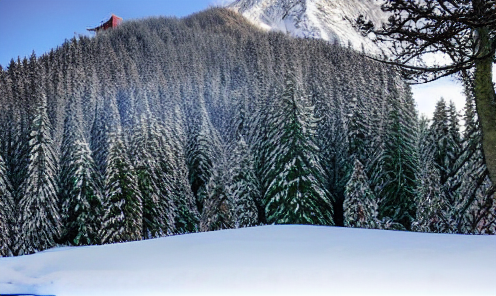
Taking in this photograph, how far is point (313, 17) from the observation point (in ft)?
25.8

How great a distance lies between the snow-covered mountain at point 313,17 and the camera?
21.9 feet

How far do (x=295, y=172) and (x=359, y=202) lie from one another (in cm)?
164

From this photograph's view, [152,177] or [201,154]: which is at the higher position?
[201,154]

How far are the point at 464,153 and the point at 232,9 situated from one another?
571cm

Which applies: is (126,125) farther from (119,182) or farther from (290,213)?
(290,213)

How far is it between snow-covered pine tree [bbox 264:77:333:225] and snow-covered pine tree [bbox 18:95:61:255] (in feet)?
15.3

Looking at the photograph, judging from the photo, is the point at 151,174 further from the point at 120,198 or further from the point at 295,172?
the point at 295,172

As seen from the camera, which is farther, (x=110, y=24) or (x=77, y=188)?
(x=77, y=188)

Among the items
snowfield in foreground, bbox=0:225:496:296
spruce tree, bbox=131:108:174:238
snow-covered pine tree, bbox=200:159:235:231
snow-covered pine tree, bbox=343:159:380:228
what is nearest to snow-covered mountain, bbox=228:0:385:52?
snow-covered pine tree, bbox=343:159:380:228

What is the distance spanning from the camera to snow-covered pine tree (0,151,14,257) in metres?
7.75

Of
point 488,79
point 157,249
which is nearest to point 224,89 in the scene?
point 488,79

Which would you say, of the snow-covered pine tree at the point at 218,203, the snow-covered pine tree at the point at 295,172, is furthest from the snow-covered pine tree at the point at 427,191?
the snow-covered pine tree at the point at 218,203

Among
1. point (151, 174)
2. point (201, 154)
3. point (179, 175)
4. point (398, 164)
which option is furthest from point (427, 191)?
point (151, 174)

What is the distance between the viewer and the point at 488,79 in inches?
222
